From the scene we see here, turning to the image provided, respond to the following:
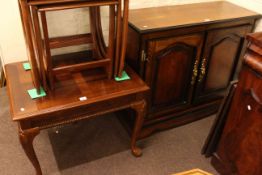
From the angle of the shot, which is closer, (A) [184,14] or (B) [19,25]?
(B) [19,25]

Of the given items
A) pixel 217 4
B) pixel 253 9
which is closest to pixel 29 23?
pixel 217 4

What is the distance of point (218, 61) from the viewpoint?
1896 mm

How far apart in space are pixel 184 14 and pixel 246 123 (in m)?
0.81

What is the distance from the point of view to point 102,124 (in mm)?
2002

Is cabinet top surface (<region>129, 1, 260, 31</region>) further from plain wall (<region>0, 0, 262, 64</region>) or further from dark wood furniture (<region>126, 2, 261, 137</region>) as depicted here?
plain wall (<region>0, 0, 262, 64</region>)

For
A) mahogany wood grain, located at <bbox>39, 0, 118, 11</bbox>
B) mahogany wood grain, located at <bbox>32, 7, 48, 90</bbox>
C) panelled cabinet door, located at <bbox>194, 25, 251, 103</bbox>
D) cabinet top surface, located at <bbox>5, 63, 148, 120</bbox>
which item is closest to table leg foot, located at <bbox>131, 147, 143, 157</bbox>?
cabinet top surface, located at <bbox>5, 63, 148, 120</bbox>

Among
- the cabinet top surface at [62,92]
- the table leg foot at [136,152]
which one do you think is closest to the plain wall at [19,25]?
the cabinet top surface at [62,92]

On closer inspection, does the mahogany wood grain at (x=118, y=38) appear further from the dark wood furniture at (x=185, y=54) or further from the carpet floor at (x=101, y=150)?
the carpet floor at (x=101, y=150)

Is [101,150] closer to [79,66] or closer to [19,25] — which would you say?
[79,66]

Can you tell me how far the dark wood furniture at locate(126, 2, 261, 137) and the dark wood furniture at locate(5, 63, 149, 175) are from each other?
205 mm

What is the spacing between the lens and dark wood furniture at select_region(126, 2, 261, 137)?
1585 mm

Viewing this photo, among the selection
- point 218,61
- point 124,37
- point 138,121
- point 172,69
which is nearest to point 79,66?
point 124,37

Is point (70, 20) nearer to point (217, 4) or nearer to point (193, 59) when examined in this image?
point (193, 59)

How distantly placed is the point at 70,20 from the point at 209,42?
0.91m
